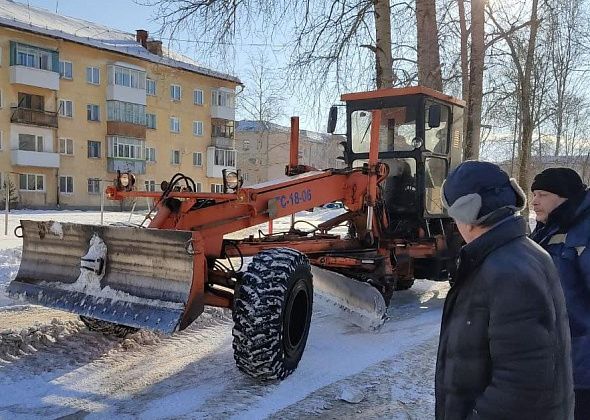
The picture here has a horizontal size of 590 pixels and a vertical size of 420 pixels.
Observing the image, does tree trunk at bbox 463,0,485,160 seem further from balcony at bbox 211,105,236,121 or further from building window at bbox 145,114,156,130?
balcony at bbox 211,105,236,121

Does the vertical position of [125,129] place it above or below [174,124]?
below

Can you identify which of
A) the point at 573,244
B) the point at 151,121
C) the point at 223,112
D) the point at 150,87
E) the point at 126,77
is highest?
the point at 126,77

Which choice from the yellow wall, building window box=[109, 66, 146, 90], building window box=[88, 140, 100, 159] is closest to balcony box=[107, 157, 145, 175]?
the yellow wall

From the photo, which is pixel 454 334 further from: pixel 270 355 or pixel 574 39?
pixel 574 39

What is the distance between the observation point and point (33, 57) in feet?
107

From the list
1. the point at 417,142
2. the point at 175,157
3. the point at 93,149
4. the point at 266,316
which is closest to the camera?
the point at 266,316

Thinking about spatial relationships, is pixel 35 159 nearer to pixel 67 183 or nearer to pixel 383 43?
pixel 67 183

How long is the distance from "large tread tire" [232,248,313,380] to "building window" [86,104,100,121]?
34.3 m

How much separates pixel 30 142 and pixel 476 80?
1103 inches

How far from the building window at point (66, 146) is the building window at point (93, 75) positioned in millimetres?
3991

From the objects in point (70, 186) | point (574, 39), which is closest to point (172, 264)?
point (574, 39)

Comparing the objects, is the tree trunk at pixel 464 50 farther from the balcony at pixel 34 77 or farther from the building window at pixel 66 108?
the building window at pixel 66 108

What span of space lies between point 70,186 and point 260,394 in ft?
111

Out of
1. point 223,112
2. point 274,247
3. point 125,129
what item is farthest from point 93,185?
point 274,247
